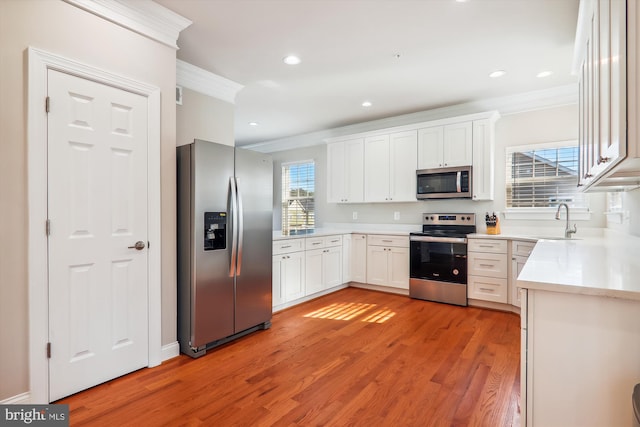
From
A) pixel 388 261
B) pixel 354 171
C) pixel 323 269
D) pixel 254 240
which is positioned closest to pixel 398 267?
pixel 388 261

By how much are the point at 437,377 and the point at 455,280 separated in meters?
2.06

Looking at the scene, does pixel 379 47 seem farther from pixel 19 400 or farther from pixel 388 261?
pixel 19 400

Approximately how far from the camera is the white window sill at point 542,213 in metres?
3.89

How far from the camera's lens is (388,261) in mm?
4824

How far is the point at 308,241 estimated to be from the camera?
4.34 metres

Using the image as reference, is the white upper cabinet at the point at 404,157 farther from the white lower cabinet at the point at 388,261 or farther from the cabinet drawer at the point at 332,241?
the cabinet drawer at the point at 332,241

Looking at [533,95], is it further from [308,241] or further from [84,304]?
[84,304]

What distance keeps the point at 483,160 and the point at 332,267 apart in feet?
8.16

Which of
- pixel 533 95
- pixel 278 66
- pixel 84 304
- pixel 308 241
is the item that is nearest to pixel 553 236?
pixel 533 95

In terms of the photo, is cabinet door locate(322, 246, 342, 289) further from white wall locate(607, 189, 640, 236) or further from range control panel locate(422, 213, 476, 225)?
white wall locate(607, 189, 640, 236)

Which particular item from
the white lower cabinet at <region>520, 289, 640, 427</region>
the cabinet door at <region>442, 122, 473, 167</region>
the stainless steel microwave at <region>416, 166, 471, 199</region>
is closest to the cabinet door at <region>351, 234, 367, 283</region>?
A: the stainless steel microwave at <region>416, 166, 471, 199</region>

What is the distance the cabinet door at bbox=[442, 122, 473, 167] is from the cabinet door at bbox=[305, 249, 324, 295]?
2168 millimetres

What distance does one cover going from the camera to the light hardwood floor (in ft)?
6.29

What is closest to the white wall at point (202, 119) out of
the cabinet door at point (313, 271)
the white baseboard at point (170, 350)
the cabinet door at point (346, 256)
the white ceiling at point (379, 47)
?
the white ceiling at point (379, 47)
